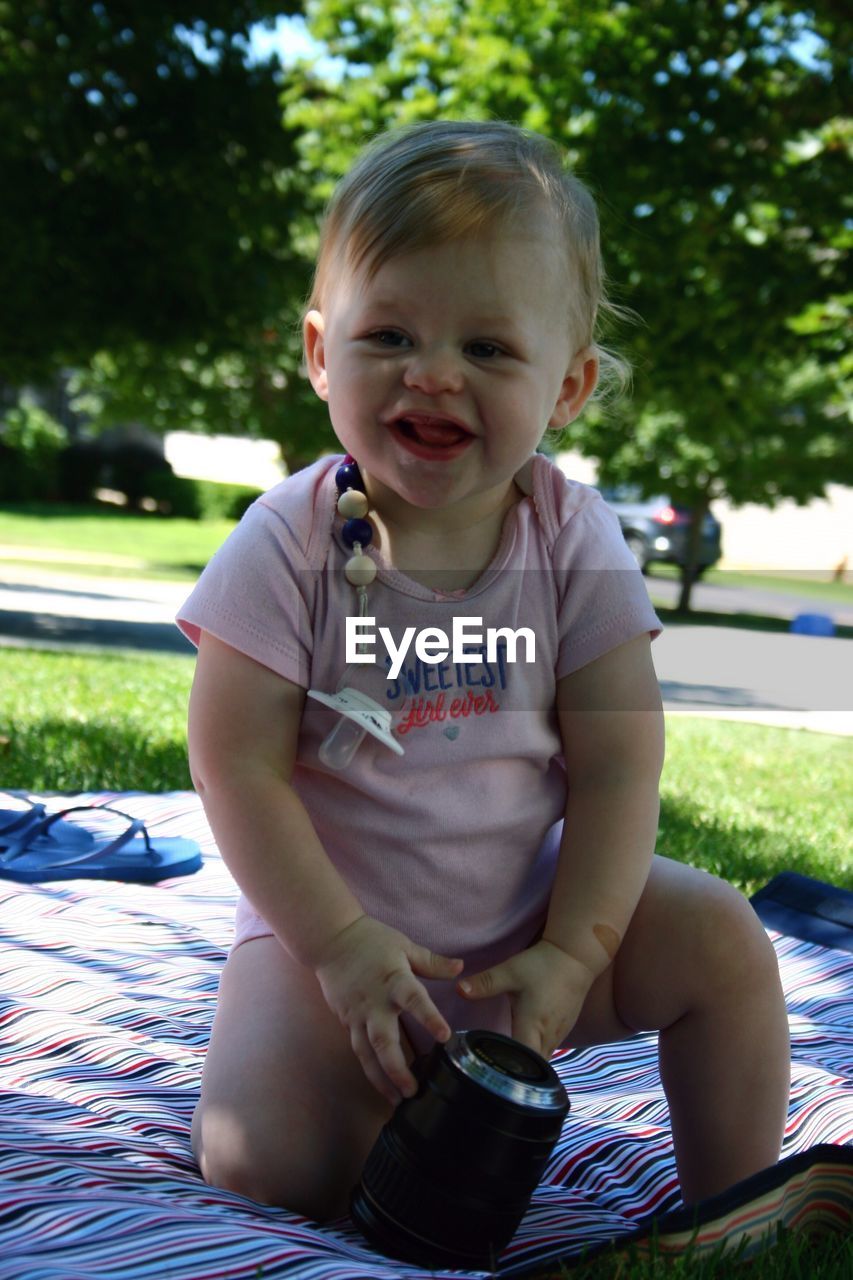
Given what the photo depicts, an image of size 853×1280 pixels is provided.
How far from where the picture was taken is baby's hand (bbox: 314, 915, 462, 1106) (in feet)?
5.19

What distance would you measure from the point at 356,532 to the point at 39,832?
1637 mm

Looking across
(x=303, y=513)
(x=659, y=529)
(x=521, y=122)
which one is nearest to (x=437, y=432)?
(x=303, y=513)

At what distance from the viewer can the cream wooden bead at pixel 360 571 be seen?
1854mm

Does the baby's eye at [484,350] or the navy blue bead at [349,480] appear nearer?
the baby's eye at [484,350]

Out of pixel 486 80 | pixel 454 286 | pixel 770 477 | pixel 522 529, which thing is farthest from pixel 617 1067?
pixel 770 477

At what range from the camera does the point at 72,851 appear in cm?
320

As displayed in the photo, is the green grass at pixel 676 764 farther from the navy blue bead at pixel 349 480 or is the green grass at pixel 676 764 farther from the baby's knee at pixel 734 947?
the navy blue bead at pixel 349 480

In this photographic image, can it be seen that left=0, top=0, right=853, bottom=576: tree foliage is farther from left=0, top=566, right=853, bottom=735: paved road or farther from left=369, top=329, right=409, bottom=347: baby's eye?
left=369, top=329, right=409, bottom=347: baby's eye

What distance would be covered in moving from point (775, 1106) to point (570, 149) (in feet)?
31.2

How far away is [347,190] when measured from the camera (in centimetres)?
192

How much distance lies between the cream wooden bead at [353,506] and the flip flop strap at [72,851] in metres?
1.39

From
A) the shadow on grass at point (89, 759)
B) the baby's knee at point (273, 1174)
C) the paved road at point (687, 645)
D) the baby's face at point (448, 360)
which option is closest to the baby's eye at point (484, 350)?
the baby's face at point (448, 360)

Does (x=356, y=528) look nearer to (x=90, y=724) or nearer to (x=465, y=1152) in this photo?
(x=465, y=1152)

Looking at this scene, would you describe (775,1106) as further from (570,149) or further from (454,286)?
(570,149)
